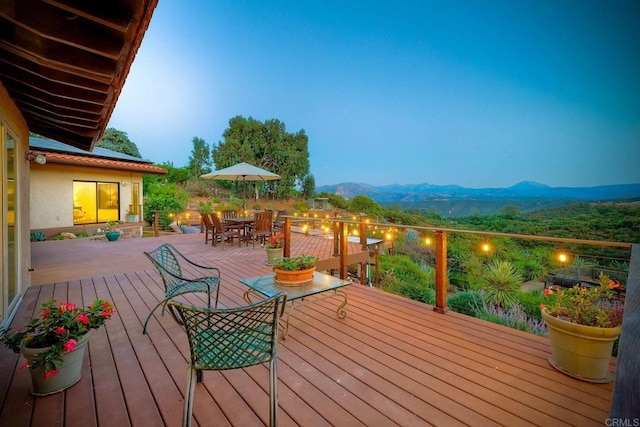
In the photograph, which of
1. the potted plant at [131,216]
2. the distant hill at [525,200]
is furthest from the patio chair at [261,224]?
the distant hill at [525,200]

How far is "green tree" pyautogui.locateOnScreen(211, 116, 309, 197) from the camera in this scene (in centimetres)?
2042

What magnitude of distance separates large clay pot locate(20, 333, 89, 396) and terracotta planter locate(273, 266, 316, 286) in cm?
152

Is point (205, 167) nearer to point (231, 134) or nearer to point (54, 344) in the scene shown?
point (231, 134)

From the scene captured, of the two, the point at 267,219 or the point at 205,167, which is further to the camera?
the point at 205,167

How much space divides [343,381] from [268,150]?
20.7 metres

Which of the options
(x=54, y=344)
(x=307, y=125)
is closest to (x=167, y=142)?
(x=307, y=125)

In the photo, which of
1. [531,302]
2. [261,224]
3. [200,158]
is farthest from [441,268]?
[200,158]

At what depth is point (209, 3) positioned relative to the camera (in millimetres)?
17875

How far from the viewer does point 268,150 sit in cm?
2150

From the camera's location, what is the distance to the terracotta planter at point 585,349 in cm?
196

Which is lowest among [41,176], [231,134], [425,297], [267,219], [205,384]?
[425,297]

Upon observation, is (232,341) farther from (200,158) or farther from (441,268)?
(200,158)

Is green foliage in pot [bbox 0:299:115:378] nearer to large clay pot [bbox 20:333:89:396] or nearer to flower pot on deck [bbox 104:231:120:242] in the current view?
large clay pot [bbox 20:333:89:396]

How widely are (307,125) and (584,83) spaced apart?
24206mm
